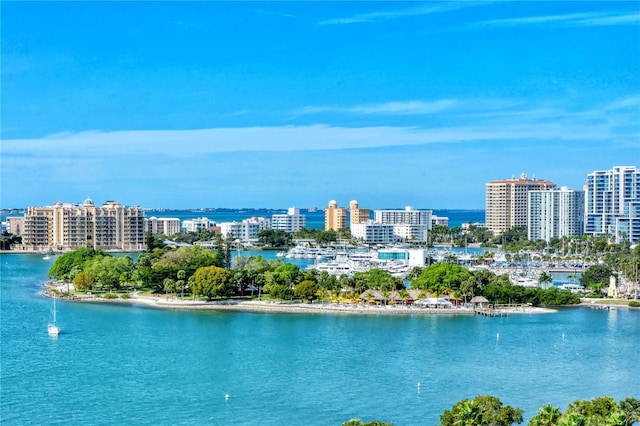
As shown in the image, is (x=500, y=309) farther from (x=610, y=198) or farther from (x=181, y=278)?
(x=610, y=198)

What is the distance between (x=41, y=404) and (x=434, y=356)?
6.89m

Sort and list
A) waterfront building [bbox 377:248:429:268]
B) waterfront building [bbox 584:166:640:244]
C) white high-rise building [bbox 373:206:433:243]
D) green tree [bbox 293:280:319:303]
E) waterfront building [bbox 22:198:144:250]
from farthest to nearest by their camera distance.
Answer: white high-rise building [bbox 373:206:433:243] < waterfront building [bbox 22:198:144:250] < waterfront building [bbox 584:166:640:244] < waterfront building [bbox 377:248:429:268] < green tree [bbox 293:280:319:303]

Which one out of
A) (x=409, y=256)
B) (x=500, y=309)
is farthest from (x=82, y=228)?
(x=500, y=309)

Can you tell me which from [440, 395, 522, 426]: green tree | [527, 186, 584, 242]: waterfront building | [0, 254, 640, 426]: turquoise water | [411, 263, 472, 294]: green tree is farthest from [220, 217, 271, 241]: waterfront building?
[440, 395, 522, 426]: green tree

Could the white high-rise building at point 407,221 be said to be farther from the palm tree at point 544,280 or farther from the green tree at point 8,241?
the palm tree at point 544,280

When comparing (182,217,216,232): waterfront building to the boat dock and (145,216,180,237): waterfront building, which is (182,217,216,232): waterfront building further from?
the boat dock

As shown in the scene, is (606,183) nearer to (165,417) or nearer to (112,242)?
(112,242)

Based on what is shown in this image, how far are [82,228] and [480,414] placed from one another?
40.4 metres

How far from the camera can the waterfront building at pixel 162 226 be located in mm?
56969

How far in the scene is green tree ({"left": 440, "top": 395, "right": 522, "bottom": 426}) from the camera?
8.61 meters

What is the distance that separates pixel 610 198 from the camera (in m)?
47.3

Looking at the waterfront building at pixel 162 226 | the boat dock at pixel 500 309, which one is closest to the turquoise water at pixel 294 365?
the boat dock at pixel 500 309

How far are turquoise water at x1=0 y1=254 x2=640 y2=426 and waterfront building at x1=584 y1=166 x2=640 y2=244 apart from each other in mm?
25765

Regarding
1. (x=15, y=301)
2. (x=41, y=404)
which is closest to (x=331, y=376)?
(x=41, y=404)
